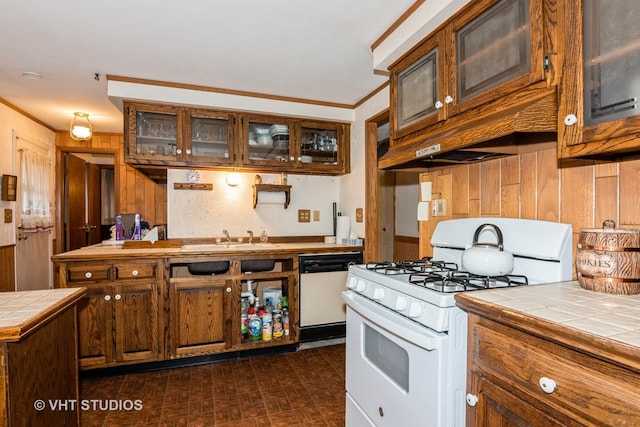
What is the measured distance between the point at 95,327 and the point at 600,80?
3.14 m

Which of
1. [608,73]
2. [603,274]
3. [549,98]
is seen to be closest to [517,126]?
[549,98]

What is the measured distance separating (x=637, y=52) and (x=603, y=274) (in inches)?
25.7

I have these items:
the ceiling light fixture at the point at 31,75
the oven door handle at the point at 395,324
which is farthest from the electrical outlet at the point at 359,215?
the ceiling light fixture at the point at 31,75

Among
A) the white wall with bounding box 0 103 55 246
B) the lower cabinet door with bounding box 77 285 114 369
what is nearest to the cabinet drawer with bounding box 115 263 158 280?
the lower cabinet door with bounding box 77 285 114 369

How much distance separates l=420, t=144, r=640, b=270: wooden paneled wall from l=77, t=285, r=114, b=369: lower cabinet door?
98.3 inches

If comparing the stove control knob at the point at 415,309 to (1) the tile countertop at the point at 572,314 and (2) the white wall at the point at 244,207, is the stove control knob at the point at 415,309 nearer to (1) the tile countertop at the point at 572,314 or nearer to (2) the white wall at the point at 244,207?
(1) the tile countertop at the point at 572,314

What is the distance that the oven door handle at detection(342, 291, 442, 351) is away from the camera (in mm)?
1117

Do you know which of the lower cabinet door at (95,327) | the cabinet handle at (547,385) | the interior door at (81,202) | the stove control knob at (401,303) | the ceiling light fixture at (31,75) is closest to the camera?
the cabinet handle at (547,385)

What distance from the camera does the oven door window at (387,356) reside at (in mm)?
1302

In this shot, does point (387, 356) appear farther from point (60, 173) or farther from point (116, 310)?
point (60, 173)

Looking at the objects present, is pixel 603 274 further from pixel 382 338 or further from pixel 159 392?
pixel 159 392

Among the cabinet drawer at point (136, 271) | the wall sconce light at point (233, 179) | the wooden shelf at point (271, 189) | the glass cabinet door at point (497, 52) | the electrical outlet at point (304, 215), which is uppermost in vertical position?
the glass cabinet door at point (497, 52)

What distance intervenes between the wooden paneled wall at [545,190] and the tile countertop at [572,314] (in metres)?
0.30

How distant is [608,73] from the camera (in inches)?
37.4
